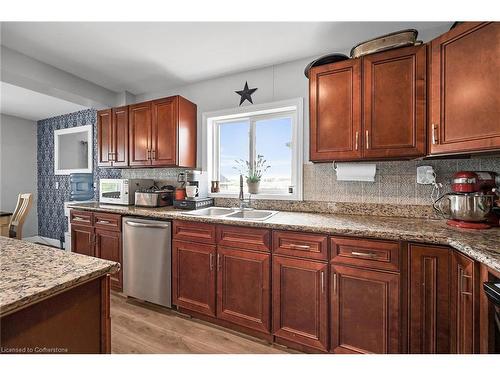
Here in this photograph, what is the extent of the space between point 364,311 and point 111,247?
7.93 feet

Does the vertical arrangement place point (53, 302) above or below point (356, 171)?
below

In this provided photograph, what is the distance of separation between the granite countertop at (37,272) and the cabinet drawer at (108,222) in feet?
4.43

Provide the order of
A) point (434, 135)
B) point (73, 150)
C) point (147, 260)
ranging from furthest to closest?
point (73, 150) → point (147, 260) → point (434, 135)

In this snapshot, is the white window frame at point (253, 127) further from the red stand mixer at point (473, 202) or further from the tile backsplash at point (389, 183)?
the red stand mixer at point (473, 202)

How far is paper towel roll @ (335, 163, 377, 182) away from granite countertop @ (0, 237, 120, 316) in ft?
5.93

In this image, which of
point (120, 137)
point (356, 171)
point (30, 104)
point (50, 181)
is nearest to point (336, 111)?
point (356, 171)

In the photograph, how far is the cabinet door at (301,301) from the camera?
5.13ft

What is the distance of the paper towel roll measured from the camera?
1967mm

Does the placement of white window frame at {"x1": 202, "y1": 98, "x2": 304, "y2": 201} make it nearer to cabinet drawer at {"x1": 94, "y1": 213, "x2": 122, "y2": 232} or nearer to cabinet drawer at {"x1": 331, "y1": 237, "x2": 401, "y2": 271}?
cabinet drawer at {"x1": 331, "y1": 237, "x2": 401, "y2": 271}

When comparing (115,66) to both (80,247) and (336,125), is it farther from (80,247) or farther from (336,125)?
(336,125)

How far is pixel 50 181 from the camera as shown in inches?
177

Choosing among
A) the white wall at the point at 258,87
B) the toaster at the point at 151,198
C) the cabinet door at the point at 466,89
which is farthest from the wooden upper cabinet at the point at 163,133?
the cabinet door at the point at 466,89

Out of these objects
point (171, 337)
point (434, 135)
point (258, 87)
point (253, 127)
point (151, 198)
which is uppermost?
point (258, 87)

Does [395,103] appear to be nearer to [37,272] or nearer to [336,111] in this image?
[336,111]
